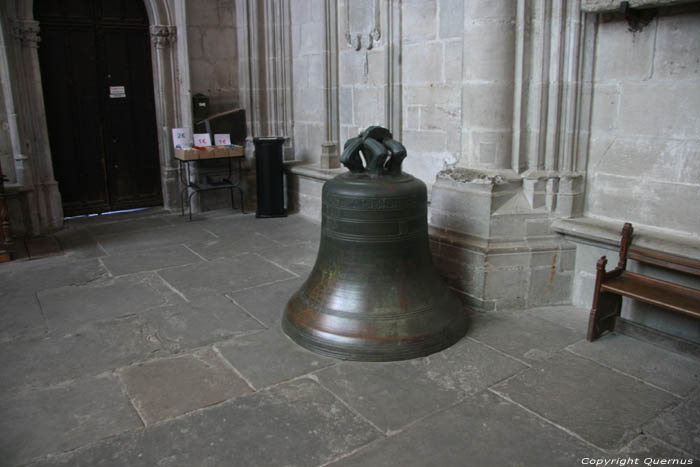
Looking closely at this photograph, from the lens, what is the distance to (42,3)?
5.80 metres

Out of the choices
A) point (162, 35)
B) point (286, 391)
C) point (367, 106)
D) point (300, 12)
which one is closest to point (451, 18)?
point (367, 106)

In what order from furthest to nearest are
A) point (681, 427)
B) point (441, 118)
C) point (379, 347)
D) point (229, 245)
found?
point (229, 245) → point (441, 118) → point (379, 347) → point (681, 427)

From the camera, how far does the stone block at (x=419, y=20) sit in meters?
4.44

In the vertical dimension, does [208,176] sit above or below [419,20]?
below

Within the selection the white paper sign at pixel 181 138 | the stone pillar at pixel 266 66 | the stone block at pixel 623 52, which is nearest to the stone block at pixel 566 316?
the stone block at pixel 623 52

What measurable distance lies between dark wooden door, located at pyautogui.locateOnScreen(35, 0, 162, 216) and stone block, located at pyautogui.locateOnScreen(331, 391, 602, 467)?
5.16 m

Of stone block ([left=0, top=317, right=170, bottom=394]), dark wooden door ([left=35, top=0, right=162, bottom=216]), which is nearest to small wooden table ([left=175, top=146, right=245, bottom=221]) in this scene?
dark wooden door ([left=35, top=0, right=162, bottom=216])

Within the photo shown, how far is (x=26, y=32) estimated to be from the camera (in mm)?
5477

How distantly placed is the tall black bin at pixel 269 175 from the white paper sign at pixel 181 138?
0.74 meters

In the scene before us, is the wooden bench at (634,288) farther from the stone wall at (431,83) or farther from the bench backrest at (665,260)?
the stone wall at (431,83)

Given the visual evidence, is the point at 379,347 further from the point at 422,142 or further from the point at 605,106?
the point at 422,142

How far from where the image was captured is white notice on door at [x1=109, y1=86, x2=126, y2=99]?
6293mm

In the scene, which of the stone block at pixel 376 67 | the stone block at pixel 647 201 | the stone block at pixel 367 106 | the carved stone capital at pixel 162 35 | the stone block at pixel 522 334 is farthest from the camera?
the carved stone capital at pixel 162 35

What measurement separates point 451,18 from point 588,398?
111 inches
